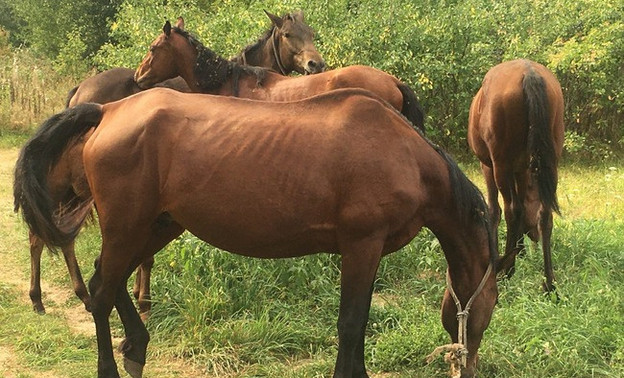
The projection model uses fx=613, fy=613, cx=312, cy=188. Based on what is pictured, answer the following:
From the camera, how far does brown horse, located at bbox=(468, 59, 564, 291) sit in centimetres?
490

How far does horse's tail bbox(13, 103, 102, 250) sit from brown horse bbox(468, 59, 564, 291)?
3202mm

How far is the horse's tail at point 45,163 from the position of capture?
3439mm

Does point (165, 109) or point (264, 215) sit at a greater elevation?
point (165, 109)

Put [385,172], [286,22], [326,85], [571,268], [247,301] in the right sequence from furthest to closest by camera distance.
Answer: [286,22] < [326,85] < [571,268] < [247,301] < [385,172]

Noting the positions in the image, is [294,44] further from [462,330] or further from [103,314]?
[462,330]

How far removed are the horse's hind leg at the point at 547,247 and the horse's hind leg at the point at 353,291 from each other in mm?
2337

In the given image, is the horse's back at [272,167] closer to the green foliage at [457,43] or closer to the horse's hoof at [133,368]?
the horse's hoof at [133,368]

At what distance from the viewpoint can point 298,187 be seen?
123 inches

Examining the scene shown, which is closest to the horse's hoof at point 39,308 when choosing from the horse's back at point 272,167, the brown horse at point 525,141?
the horse's back at point 272,167

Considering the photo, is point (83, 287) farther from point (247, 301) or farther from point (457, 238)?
point (457, 238)

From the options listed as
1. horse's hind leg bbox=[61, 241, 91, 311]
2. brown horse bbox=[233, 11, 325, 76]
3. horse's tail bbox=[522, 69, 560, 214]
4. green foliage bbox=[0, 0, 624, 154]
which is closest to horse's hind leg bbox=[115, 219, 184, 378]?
horse's hind leg bbox=[61, 241, 91, 311]

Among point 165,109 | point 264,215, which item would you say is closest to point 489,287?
point 264,215

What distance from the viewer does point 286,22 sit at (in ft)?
24.6

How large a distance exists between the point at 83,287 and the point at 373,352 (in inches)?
95.8
